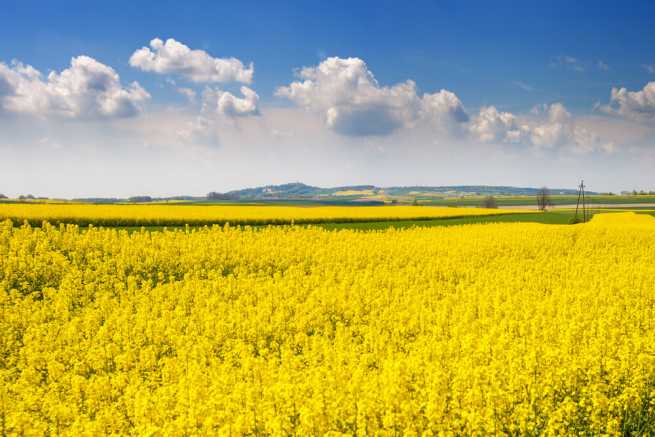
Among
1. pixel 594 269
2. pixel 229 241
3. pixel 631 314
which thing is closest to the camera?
pixel 631 314

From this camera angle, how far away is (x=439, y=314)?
13406 millimetres

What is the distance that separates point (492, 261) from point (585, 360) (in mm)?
15804

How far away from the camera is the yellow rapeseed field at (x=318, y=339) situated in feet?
23.7

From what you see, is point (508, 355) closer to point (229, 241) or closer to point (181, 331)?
point (181, 331)

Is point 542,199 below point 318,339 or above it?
above

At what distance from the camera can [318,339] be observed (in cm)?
1212

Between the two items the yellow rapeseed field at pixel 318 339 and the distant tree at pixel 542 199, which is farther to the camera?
the distant tree at pixel 542 199

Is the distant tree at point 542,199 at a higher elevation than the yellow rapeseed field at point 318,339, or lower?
higher

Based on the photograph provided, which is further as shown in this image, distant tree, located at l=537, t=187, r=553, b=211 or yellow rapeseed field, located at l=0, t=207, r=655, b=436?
distant tree, located at l=537, t=187, r=553, b=211

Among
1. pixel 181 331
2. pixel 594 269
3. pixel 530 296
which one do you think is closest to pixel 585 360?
pixel 530 296

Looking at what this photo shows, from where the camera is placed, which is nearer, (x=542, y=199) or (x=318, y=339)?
(x=318, y=339)

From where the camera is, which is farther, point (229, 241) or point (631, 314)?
point (229, 241)

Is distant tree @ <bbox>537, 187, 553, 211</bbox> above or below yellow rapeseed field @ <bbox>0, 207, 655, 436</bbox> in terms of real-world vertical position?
above

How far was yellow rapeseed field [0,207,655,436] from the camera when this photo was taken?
722 centimetres
